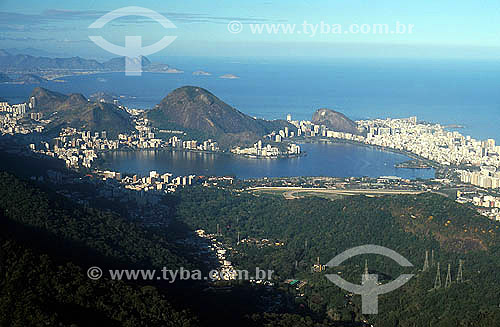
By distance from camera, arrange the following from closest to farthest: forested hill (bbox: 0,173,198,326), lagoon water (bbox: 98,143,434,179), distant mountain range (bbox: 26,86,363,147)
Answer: forested hill (bbox: 0,173,198,326)
lagoon water (bbox: 98,143,434,179)
distant mountain range (bbox: 26,86,363,147)

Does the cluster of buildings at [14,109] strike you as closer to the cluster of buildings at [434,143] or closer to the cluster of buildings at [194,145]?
the cluster of buildings at [194,145]

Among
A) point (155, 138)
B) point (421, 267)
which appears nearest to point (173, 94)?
point (155, 138)

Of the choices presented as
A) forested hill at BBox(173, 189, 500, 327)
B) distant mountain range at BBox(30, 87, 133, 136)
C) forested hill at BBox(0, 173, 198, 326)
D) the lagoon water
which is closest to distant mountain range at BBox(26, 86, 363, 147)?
distant mountain range at BBox(30, 87, 133, 136)

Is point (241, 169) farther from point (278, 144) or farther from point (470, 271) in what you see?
point (470, 271)

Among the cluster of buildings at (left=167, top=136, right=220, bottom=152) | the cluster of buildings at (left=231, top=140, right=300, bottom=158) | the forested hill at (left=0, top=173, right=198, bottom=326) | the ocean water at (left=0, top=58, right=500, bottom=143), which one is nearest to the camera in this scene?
the forested hill at (left=0, top=173, right=198, bottom=326)

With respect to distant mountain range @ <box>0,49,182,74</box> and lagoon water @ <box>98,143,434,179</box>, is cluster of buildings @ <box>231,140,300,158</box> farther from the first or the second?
distant mountain range @ <box>0,49,182,74</box>

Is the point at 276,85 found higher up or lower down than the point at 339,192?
higher up
